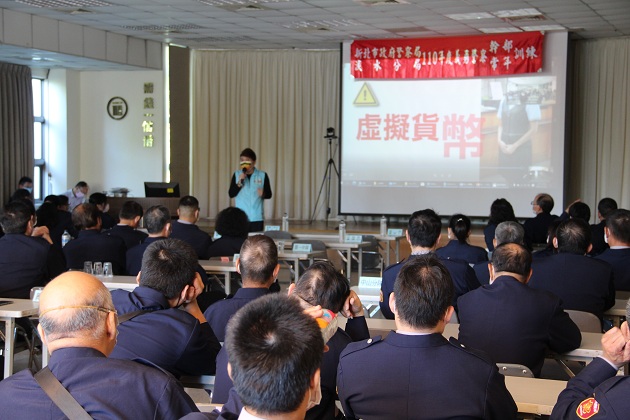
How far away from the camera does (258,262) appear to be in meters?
3.62

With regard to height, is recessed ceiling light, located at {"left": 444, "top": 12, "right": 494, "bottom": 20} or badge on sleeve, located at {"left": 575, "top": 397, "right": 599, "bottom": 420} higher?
recessed ceiling light, located at {"left": 444, "top": 12, "right": 494, "bottom": 20}

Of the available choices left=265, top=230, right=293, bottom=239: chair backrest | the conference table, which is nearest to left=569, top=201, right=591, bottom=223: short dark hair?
left=265, top=230, right=293, bottom=239: chair backrest

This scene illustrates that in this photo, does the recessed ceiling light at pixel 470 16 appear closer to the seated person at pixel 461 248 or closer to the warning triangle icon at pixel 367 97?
the warning triangle icon at pixel 367 97

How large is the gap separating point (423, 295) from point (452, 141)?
33.9 feet

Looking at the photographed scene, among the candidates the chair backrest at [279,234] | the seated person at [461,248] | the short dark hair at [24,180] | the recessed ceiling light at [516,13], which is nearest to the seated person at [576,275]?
the seated person at [461,248]

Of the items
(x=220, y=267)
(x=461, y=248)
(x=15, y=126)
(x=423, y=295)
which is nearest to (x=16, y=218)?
(x=220, y=267)

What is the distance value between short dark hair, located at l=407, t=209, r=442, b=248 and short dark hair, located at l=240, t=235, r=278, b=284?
1.25 meters

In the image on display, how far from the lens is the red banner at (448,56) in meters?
11.7

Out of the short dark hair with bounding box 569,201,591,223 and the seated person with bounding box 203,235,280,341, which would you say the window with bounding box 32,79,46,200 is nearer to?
the short dark hair with bounding box 569,201,591,223

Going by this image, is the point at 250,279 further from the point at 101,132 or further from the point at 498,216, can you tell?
the point at 101,132

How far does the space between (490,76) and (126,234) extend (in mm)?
7473

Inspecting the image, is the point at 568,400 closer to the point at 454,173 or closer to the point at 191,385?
the point at 191,385

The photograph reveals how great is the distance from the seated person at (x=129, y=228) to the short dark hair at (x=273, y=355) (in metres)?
4.85

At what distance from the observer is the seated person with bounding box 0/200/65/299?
4.96 m
